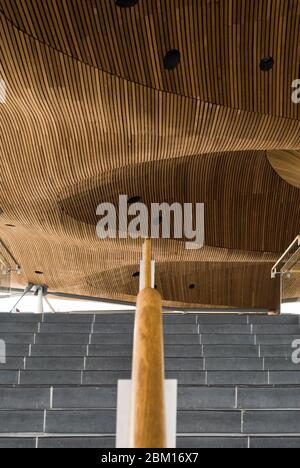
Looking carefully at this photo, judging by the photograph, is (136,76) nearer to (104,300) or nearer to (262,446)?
(262,446)

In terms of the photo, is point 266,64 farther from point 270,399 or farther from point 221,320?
point 270,399

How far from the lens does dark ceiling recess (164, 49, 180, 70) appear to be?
7320mm

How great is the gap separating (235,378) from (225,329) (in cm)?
156

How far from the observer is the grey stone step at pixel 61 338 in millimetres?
6133

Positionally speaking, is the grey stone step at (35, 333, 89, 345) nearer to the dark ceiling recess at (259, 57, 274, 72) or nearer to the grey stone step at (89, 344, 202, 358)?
the grey stone step at (89, 344, 202, 358)

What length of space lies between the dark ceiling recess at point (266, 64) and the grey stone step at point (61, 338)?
3588 millimetres

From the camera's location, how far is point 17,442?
3777 millimetres

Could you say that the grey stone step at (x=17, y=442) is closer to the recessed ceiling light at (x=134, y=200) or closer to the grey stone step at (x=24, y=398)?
the grey stone step at (x=24, y=398)

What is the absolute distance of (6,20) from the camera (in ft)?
21.0


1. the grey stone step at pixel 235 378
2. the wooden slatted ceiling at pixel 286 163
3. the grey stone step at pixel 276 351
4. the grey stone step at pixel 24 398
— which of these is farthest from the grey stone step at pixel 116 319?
the wooden slatted ceiling at pixel 286 163

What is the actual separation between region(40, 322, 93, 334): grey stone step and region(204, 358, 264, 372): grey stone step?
5.24ft

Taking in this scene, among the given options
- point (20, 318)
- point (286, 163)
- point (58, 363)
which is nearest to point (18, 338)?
point (20, 318)

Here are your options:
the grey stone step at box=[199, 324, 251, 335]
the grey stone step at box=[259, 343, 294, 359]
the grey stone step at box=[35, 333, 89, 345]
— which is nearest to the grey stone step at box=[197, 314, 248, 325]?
the grey stone step at box=[199, 324, 251, 335]

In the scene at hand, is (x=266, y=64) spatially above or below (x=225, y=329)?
above
